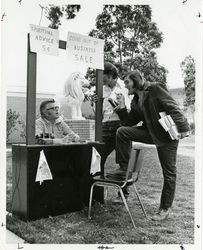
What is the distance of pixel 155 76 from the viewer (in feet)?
18.9

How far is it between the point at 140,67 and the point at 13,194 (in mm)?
3144

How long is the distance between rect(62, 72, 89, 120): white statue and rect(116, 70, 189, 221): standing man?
57 cm

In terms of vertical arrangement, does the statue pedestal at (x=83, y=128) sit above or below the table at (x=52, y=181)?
above

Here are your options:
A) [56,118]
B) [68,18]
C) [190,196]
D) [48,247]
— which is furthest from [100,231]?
[68,18]

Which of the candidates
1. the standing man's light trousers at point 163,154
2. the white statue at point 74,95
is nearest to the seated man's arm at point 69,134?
the white statue at point 74,95

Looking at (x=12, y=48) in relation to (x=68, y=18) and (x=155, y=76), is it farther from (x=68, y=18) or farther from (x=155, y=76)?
(x=155, y=76)

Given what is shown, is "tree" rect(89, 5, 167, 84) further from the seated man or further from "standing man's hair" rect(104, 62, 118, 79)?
the seated man

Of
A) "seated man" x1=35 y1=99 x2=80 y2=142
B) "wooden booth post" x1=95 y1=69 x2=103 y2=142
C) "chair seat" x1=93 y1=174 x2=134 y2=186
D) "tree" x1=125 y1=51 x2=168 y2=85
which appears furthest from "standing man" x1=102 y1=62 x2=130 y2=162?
"tree" x1=125 y1=51 x2=168 y2=85

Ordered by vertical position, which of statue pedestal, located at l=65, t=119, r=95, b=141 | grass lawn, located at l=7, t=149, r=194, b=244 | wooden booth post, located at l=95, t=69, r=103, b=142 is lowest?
grass lawn, located at l=7, t=149, r=194, b=244

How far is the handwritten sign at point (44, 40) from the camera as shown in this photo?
3510 mm

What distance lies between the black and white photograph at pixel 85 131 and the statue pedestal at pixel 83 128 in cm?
1

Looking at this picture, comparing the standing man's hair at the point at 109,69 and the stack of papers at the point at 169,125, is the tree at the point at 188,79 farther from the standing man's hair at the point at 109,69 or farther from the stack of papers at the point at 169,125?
the stack of papers at the point at 169,125

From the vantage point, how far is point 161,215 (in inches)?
152

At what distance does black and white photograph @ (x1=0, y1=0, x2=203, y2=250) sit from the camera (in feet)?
10.9
